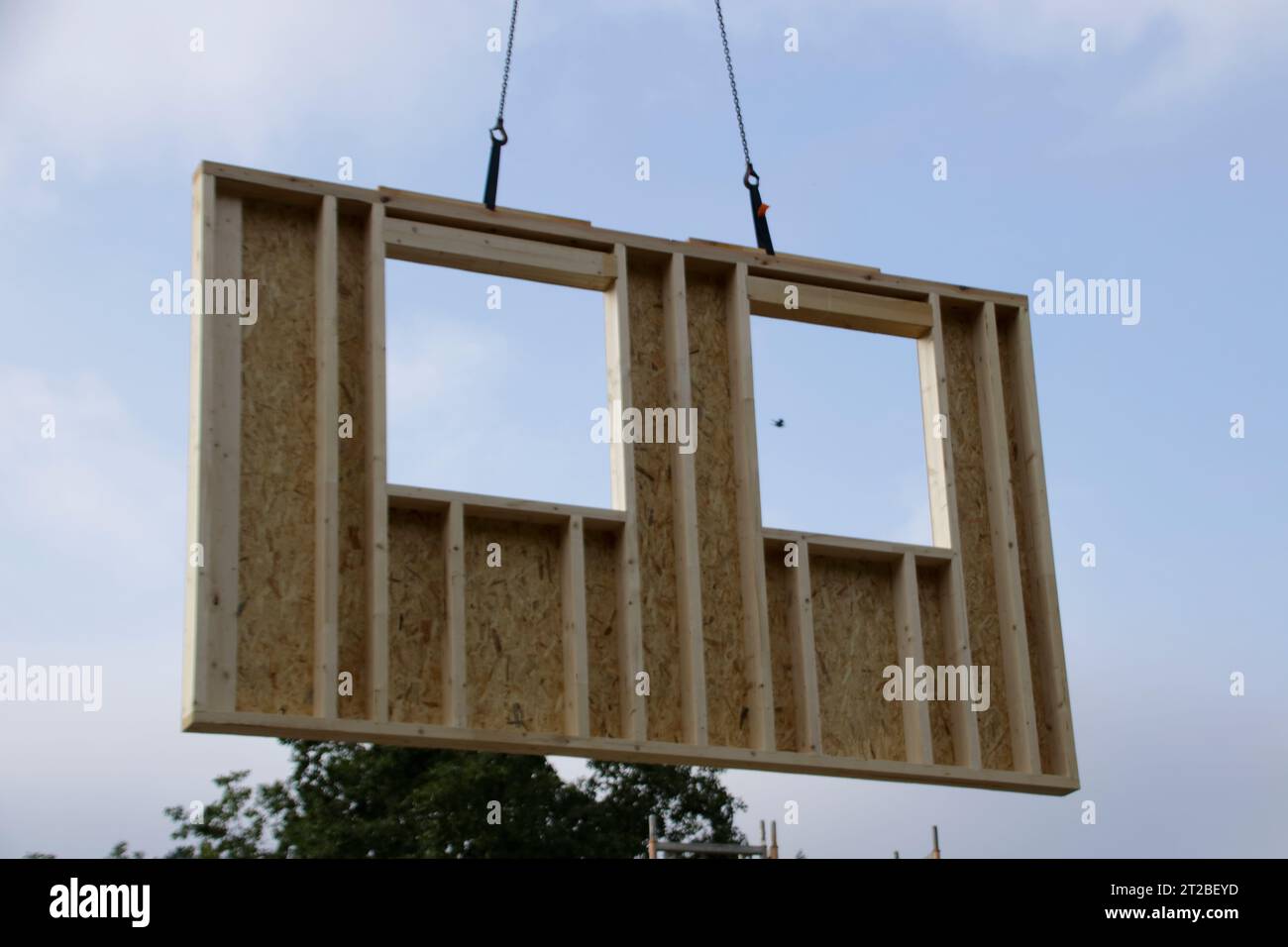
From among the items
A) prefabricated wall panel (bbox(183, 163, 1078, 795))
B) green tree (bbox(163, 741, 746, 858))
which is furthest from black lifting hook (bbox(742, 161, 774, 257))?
green tree (bbox(163, 741, 746, 858))

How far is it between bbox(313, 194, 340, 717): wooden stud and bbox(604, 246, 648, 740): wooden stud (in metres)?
1.70

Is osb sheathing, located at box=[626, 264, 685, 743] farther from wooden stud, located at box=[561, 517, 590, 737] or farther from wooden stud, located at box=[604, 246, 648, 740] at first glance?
wooden stud, located at box=[561, 517, 590, 737]

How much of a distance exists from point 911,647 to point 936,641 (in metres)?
0.29

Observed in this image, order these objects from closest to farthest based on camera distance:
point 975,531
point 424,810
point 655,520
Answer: point 655,520 < point 975,531 < point 424,810

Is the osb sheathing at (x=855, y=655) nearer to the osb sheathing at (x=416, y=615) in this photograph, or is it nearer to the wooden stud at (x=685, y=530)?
the wooden stud at (x=685, y=530)

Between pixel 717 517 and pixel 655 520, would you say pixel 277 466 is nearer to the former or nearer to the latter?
pixel 655 520

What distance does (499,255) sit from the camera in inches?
440

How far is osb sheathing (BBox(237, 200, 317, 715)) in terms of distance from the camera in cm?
982

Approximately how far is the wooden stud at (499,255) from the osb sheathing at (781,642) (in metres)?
2.01

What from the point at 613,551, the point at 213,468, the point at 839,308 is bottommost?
the point at 613,551

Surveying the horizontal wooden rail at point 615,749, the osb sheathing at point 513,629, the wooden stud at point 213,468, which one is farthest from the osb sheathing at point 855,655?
the wooden stud at point 213,468

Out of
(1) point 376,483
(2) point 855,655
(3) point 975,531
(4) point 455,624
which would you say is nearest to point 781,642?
(2) point 855,655

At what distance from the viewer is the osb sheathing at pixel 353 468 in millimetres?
10086
